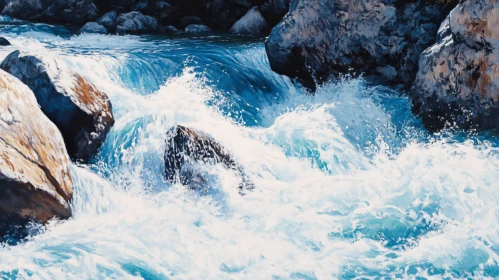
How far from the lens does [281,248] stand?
5.68 m

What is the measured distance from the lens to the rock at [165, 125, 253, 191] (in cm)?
694

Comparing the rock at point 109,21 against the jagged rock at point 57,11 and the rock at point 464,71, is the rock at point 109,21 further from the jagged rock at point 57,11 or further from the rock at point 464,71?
the rock at point 464,71

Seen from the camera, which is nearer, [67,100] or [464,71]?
[67,100]

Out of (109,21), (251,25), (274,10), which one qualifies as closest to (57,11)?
(109,21)

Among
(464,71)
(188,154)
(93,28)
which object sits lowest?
(188,154)

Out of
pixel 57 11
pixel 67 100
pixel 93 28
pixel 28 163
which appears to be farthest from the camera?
pixel 57 11

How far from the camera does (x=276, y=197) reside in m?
6.72

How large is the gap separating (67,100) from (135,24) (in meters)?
9.69

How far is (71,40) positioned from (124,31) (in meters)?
2.05

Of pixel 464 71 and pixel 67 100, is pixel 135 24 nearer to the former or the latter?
pixel 67 100

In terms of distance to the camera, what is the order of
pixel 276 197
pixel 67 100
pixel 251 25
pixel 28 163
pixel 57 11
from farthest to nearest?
pixel 57 11
pixel 251 25
pixel 67 100
pixel 276 197
pixel 28 163

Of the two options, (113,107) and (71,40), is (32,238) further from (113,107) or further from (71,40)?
(71,40)

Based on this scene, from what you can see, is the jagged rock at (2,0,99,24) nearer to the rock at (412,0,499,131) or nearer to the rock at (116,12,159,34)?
the rock at (116,12,159,34)

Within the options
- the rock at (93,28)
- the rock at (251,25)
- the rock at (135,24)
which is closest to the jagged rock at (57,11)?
the rock at (93,28)
